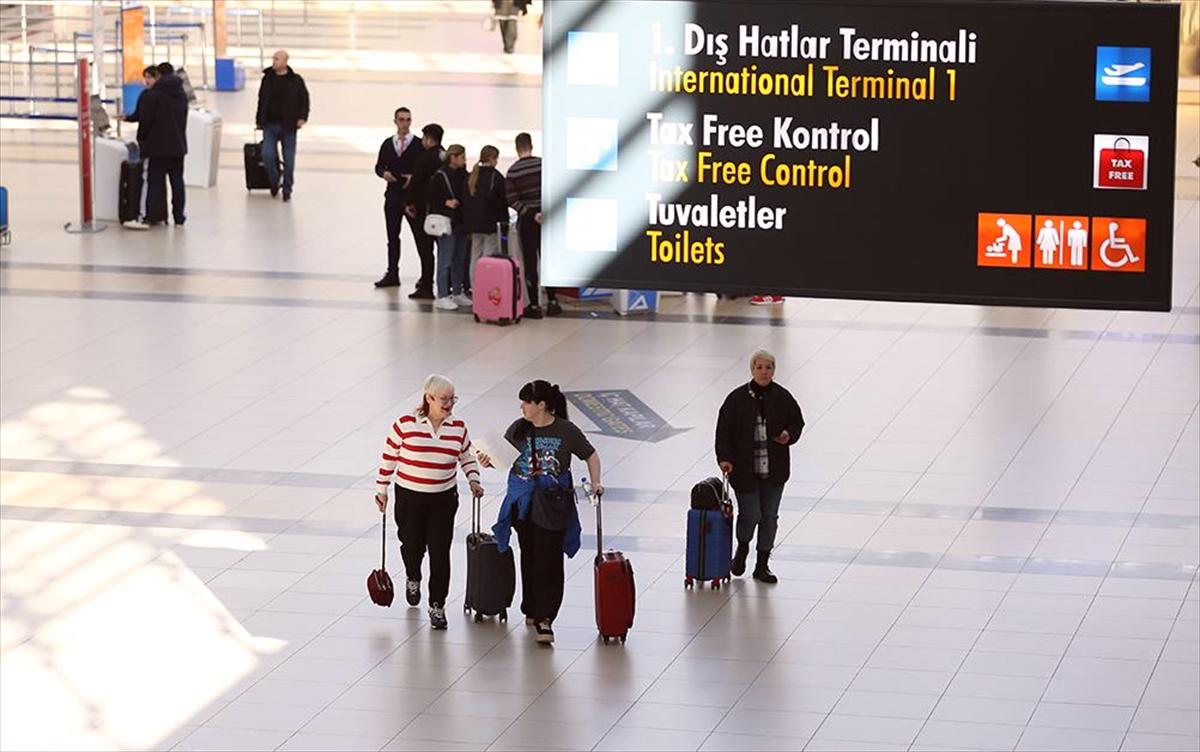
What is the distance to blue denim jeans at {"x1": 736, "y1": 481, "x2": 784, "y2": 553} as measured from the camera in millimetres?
13836

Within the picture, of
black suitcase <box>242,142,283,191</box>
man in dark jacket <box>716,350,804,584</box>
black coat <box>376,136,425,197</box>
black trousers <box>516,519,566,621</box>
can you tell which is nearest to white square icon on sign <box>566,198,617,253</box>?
black trousers <box>516,519,566,621</box>

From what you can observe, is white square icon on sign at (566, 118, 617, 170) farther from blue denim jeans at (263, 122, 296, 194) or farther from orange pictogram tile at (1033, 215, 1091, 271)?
blue denim jeans at (263, 122, 296, 194)

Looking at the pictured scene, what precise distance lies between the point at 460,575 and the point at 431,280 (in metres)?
8.16

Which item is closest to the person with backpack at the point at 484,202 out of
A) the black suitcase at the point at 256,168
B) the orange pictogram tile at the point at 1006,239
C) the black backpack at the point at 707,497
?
the black suitcase at the point at 256,168

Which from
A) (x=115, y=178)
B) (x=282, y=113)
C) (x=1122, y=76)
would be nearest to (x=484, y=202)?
(x=115, y=178)

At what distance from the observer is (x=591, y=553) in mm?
14438

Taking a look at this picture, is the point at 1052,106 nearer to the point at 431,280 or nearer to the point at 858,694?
the point at 858,694

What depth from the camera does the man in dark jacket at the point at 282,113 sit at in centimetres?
2667

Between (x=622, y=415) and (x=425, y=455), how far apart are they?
4789 millimetres

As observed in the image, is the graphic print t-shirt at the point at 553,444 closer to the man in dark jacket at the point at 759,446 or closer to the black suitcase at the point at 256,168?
the man in dark jacket at the point at 759,446

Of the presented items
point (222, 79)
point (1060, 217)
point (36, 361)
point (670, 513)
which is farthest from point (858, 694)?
point (222, 79)

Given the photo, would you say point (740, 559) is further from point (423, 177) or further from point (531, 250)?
point (423, 177)

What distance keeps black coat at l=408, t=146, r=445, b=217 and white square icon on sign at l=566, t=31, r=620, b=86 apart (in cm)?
1322

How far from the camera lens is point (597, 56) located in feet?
26.4
